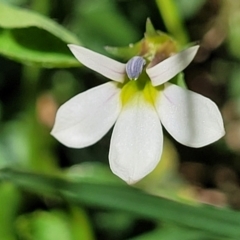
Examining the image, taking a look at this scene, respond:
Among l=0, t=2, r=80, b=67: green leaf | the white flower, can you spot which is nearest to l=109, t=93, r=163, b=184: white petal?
the white flower

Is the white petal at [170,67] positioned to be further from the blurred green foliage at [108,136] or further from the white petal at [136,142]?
the blurred green foliage at [108,136]

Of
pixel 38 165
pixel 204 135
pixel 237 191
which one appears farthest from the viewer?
pixel 237 191

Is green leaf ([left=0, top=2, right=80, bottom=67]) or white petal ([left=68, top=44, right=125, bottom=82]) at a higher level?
green leaf ([left=0, top=2, right=80, bottom=67])

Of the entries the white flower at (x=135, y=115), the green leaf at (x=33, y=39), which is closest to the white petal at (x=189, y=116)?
the white flower at (x=135, y=115)

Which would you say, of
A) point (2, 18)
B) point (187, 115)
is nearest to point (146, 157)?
point (187, 115)

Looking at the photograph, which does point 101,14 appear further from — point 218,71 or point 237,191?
point 237,191

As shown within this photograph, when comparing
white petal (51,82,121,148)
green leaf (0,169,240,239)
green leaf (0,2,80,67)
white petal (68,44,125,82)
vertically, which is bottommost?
green leaf (0,169,240,239)

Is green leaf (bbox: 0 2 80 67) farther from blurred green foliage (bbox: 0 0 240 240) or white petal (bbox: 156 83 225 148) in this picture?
white petal (bbox: 156 83 225 148)
